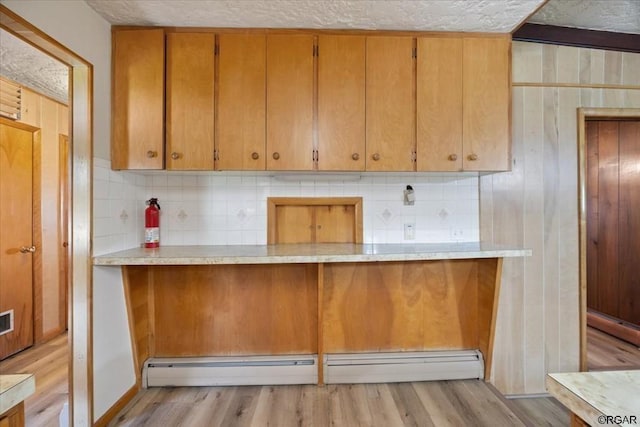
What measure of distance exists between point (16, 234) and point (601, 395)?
3912 millimetres

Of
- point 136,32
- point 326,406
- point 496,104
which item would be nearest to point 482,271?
point 496,104

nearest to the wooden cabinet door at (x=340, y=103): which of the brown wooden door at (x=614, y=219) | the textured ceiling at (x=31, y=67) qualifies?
the textured ceiling at (x=31, y=67)

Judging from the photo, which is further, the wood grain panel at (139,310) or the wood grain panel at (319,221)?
the wood grain panel at (319,221)

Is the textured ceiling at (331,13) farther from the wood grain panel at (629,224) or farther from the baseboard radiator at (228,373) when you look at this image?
the baseboard radiator at (228,373)

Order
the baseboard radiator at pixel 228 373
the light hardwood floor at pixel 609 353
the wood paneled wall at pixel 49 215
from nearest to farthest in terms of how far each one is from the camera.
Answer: the baseboard radiator at pixel 228 373, the light hardwood floor at pixel 609 353, the wood paneled wall at pixel 49 215

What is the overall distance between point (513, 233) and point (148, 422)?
260cm

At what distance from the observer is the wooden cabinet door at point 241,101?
1803 mm

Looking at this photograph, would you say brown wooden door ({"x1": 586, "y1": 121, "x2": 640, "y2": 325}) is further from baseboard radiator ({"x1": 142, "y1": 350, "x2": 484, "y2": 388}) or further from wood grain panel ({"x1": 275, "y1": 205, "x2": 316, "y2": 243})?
wood grain panel ({"x1": 275, "y1": 205, "x2": 316, "y2": 243})

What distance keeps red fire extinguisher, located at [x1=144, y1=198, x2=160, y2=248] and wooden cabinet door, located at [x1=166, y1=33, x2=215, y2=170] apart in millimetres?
400

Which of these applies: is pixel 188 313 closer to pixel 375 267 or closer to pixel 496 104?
pixel 375 267

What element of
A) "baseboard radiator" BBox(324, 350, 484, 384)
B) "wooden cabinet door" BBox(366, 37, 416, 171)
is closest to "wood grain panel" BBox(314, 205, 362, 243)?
"wooden cabinet door" BBox(366, 37, 416, 171)

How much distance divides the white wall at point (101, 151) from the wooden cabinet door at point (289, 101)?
914 mm

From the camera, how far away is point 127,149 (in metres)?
1.78

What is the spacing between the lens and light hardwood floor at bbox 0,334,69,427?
1869 millimetres
